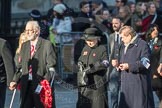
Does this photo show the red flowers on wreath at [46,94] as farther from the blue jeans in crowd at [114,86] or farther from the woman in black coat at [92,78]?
the blue jeans in crowd at [114,86]

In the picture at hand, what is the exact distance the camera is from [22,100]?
1092 centimetres

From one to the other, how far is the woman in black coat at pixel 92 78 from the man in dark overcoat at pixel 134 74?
2.41 ft

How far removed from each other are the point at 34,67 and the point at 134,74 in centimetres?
163

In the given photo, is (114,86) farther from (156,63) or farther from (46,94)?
(46,94)

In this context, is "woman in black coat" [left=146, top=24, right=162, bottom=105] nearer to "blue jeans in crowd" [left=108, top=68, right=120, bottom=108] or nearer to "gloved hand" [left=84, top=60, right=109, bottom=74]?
"blue jeans in crowd" [left=108, top=68, right=120, bottom=108]

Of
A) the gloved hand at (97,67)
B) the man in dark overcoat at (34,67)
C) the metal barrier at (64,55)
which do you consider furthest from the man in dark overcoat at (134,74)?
the metal barrier at (64,55)

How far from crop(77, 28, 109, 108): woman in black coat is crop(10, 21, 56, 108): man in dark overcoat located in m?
0.82

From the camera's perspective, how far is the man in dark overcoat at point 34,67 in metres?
10.8

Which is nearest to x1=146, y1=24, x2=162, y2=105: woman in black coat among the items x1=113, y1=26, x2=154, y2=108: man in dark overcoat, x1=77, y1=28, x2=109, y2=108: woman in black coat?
x1=77, y1=28, x2=109, y2=108: woman in black coat

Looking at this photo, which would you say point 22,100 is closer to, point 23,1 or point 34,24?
point 34,24

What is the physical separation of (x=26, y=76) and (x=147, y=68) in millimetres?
1976

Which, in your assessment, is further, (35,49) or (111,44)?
(111,44)

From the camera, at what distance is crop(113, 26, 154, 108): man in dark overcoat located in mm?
10532

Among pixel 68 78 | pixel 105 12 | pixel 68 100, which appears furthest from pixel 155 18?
pixel 68 100
